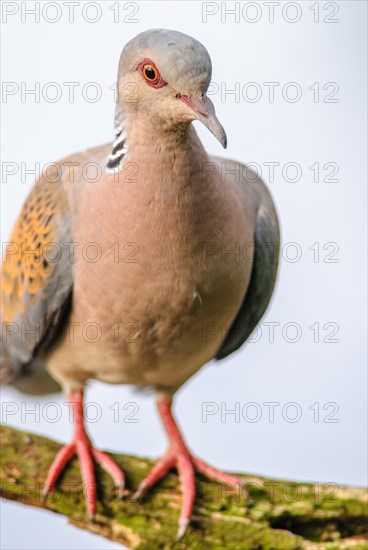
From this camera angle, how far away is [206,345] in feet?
16.1

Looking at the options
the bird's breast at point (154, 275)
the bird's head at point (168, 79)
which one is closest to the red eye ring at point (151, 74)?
the bird's head at point (168, 79)

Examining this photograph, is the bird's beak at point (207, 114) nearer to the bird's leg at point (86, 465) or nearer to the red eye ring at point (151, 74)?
the red eye ring at point (151, 74)

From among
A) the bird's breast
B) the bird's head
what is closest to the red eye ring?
the bird's head

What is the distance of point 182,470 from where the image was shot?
5148 millimetres

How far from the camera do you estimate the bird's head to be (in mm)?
3938

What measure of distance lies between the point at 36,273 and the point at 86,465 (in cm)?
100

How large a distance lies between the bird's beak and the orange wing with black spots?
1028mm

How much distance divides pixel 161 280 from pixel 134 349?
0.44 meters

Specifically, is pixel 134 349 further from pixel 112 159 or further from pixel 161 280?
pixel 112 159

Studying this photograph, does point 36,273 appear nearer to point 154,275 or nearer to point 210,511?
point 154,275

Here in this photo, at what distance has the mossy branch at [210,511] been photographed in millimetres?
4762

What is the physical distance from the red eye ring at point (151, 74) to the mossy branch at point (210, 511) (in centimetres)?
191

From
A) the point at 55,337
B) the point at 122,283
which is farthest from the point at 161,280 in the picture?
the point at 55,337

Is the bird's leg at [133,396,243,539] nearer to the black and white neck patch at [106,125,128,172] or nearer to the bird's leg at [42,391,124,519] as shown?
the bird's leg at [42,391,124,519]
